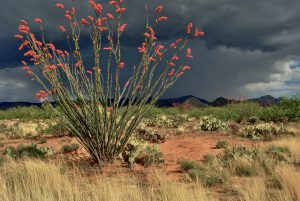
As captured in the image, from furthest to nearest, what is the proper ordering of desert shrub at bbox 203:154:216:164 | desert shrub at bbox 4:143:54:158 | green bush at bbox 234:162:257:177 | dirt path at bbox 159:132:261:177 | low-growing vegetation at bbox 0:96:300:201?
1. dirt path at bbox 159:132:261:177
2. desert shrub at bbox 4:143:54:158
3. desert shrub at bbox 203:154:216:164
4. green bush at bbox 234:162:257:177
5. low-growing vegetation at bbox 0:96:300:201

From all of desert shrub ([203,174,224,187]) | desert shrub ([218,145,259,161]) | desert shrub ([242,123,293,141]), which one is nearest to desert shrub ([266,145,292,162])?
desert shrub ([218,145,259,161])

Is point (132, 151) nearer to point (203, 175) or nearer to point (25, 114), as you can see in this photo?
point (203, 175)

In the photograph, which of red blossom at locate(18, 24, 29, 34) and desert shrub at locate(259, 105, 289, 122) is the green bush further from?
desert shrub at locate(259, 105, 289, 122)

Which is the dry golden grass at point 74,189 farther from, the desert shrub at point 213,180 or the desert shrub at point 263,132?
the desert shrub at point 263,132

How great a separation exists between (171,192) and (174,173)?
267cm

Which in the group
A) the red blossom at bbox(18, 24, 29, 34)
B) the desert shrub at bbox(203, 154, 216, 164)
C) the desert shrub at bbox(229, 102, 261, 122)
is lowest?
the desert shrub at bbox(203, 154, 216, 164)

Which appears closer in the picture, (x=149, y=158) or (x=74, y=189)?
(x=74, y=189)

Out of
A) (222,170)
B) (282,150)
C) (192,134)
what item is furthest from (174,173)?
(192,134)

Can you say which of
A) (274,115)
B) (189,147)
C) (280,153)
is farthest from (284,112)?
(280,153)

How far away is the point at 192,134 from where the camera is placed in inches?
669

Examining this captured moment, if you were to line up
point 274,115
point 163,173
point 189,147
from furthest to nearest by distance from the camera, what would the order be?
point 274,115, point 189,147, point 163,173

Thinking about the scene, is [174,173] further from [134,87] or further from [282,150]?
[282,150]

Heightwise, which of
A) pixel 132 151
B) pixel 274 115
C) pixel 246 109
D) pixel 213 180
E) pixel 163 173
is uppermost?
pixel 246 109

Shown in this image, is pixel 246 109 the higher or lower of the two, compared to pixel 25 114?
lower
